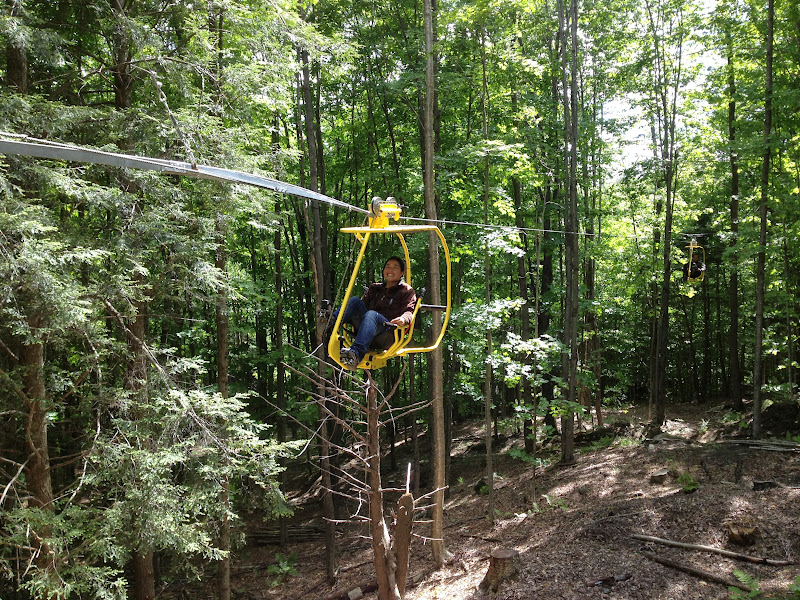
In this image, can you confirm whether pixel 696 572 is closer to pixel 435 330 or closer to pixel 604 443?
pixel 435 330

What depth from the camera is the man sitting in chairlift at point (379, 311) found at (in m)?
5.49

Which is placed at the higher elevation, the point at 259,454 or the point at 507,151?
the point at 507,151

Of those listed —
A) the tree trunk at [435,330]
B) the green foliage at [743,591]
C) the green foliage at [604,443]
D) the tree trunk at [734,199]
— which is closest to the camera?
the green foliage at [743,591]

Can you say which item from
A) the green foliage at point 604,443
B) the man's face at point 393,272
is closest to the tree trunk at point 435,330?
the man's face at point 393,272

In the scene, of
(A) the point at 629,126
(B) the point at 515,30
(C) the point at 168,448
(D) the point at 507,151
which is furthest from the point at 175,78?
(A) the point at 629,126

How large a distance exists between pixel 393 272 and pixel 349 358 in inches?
51.9

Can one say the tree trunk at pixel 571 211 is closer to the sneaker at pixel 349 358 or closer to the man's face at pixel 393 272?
the man's face at pixel 393 272

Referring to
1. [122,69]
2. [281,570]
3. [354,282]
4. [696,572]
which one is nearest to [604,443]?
[696,572]

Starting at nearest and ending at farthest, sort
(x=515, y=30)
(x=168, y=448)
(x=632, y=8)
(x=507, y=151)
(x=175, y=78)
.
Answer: (x=168, y=448) → (x=175, y=78) → (x=507, y=151) → (x=515, y=30) → (x=632, y=8)

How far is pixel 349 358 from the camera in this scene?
5375 millimetres

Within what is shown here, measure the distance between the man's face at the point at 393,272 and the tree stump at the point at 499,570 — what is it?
15.7 ft

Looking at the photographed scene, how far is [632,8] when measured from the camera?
14.1 m

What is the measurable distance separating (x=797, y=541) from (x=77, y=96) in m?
11.7

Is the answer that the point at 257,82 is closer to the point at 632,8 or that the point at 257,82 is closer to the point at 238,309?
the point at 238,309
